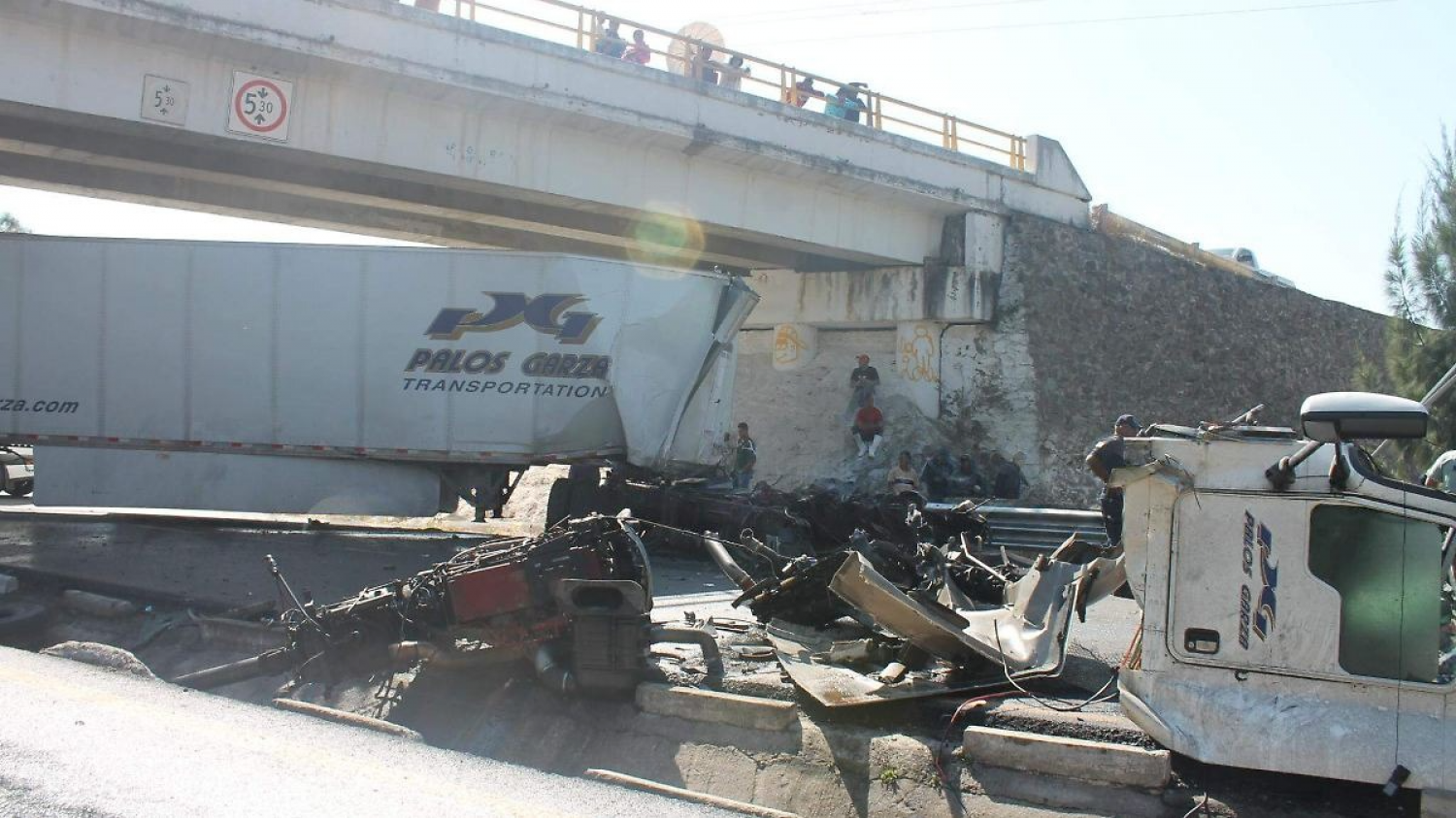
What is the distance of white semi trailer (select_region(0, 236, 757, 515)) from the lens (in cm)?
1430

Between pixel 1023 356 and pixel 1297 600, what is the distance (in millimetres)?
19484

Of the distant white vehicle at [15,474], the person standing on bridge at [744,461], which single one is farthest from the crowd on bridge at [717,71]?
the distant white vehicle at [15,474]

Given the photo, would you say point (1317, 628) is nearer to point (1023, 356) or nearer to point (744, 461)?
point (744, 461)

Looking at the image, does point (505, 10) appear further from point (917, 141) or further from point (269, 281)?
point (917, 141)

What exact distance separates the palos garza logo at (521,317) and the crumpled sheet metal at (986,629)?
9.21 meters

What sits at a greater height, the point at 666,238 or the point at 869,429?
the point at 666,238

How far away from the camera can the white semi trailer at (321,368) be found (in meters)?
14.3

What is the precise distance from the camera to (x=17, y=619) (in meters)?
9.45

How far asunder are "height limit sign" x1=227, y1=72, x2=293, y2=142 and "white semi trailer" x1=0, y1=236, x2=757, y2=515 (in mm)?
2213

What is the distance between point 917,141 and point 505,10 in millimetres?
8783

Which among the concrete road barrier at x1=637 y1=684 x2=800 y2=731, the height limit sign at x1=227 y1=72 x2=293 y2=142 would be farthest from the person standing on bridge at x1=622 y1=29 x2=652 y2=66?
the concrete road barrier at x1=637 y1=684 x2=800 y2=731

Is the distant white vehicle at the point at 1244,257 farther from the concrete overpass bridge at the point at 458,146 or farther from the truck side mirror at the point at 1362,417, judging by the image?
the truck side mirror at the point at 1362,417

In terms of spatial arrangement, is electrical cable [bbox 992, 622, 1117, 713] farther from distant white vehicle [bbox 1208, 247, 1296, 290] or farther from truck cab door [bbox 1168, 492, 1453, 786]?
distant white vehicle [bbox 1208, 247, 1296, 290]

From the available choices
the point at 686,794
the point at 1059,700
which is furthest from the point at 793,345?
the point at 686,794
